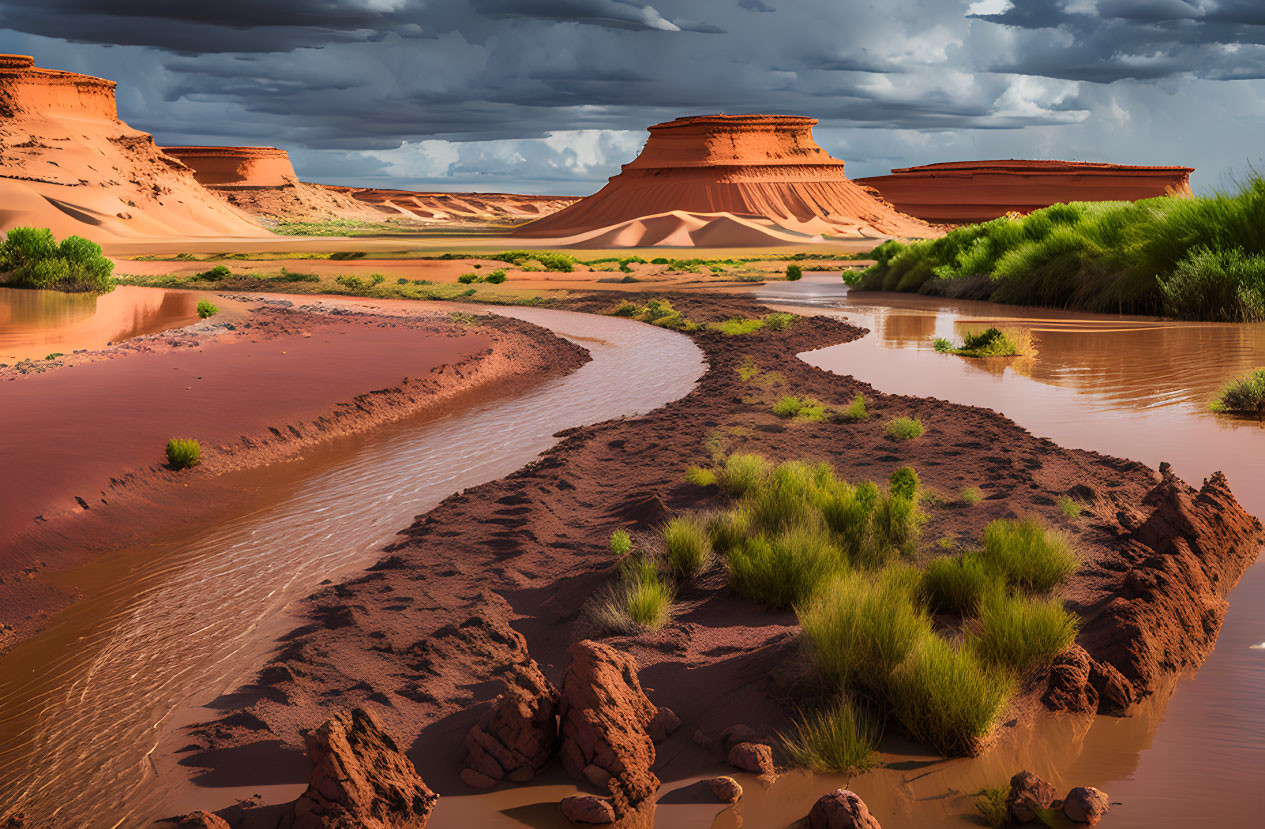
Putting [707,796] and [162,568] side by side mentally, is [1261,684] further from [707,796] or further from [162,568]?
[162,568]

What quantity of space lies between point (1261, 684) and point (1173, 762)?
1.06 m

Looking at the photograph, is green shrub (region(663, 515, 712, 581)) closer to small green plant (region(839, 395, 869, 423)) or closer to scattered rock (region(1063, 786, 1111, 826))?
scattered rock (region(1063, 786, 1111, 826))

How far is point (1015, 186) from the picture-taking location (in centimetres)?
11494

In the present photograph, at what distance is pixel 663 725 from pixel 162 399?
10249 mm

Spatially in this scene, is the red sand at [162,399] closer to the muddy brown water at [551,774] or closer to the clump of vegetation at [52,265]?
the muddy brown water at [551,774]

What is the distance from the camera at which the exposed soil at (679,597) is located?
477 centimetres

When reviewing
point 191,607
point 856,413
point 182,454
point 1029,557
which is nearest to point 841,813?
point 1029,557

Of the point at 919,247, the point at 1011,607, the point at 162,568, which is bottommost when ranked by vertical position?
the point at 162,568

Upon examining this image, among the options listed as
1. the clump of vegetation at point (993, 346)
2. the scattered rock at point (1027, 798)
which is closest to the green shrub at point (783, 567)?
the scattered rock at point (1027, 798)

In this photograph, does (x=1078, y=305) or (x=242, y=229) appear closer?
(x=1078, y=305)

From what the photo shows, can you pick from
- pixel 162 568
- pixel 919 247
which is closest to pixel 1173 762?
pixel 162 568

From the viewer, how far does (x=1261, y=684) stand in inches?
193

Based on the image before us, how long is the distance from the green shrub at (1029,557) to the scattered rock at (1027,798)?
2.07 metres

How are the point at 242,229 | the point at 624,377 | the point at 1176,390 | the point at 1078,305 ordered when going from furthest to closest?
the point at 242,229 → the point at 1078,305 → the point at 624,377 → the point at 1176,390
